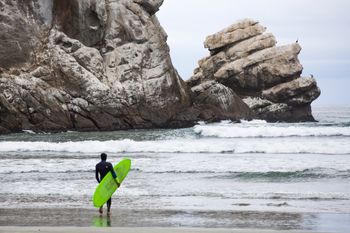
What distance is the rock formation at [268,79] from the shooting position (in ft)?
201

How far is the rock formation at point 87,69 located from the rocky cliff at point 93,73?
7cm

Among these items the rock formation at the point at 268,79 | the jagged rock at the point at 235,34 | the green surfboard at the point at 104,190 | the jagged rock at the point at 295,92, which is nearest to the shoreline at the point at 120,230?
the green surfboard at the point at 104,190

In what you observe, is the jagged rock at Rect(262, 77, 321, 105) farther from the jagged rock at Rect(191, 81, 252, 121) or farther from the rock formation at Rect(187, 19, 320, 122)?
the jagged rock at Rect(191, 81, 252, 121)

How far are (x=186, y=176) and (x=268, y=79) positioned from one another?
42417 mm

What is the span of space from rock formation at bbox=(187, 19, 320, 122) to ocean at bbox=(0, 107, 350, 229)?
1108 inches

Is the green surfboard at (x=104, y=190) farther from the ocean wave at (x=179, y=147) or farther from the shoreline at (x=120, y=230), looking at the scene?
the ocean wave at (x=179, y=147)

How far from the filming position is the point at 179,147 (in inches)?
1202

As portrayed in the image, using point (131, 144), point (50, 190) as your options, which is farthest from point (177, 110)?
point (50, 190)

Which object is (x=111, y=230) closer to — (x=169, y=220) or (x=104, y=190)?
(x=169, y=220)

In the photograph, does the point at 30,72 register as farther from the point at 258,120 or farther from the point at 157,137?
the point at 258,120

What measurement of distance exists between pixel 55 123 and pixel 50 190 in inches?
973

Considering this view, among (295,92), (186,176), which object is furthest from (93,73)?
(186,176)

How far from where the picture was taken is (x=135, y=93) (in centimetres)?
4644

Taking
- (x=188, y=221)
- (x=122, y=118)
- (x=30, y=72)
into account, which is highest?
(x=30, y=72)
